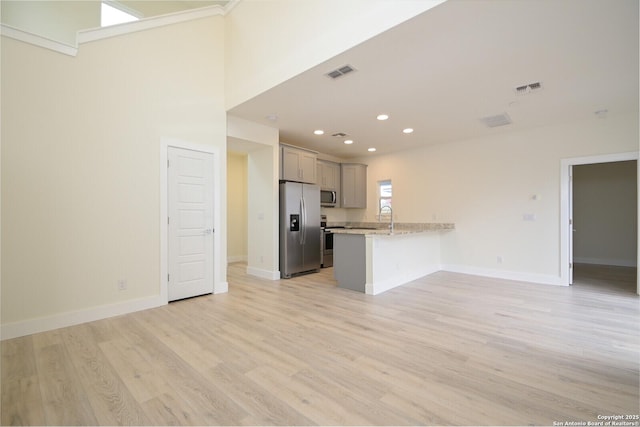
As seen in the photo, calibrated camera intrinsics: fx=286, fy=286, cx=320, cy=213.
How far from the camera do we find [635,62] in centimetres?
298

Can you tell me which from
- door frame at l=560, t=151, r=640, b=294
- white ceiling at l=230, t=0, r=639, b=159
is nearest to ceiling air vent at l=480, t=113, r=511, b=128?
white ceiling at l=230, t=0, r=639, b=159

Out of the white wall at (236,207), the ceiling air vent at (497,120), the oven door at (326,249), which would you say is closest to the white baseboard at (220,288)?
the oven door at (326,249)

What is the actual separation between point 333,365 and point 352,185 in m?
5.54

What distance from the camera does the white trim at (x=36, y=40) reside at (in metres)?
2.78

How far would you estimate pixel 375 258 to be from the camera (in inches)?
171

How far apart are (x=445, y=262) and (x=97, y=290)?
19.8 ft

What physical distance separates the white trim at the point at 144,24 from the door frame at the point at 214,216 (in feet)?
4.22

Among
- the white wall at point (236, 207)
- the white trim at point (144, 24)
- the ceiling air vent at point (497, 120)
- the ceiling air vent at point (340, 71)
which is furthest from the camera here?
the white wall at point (236, 207)

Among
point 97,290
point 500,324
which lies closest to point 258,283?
point 97,290

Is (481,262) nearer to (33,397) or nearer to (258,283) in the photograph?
(258,283)

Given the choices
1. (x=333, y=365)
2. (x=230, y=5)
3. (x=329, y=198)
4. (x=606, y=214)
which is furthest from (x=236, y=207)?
(x=606, y=214)

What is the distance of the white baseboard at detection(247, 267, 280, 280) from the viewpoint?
209 inches

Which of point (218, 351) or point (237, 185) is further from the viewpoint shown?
point (237, 185)

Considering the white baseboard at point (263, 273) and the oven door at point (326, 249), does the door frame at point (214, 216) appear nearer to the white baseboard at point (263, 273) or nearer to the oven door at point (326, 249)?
the white baseboard at point (263, 273)
